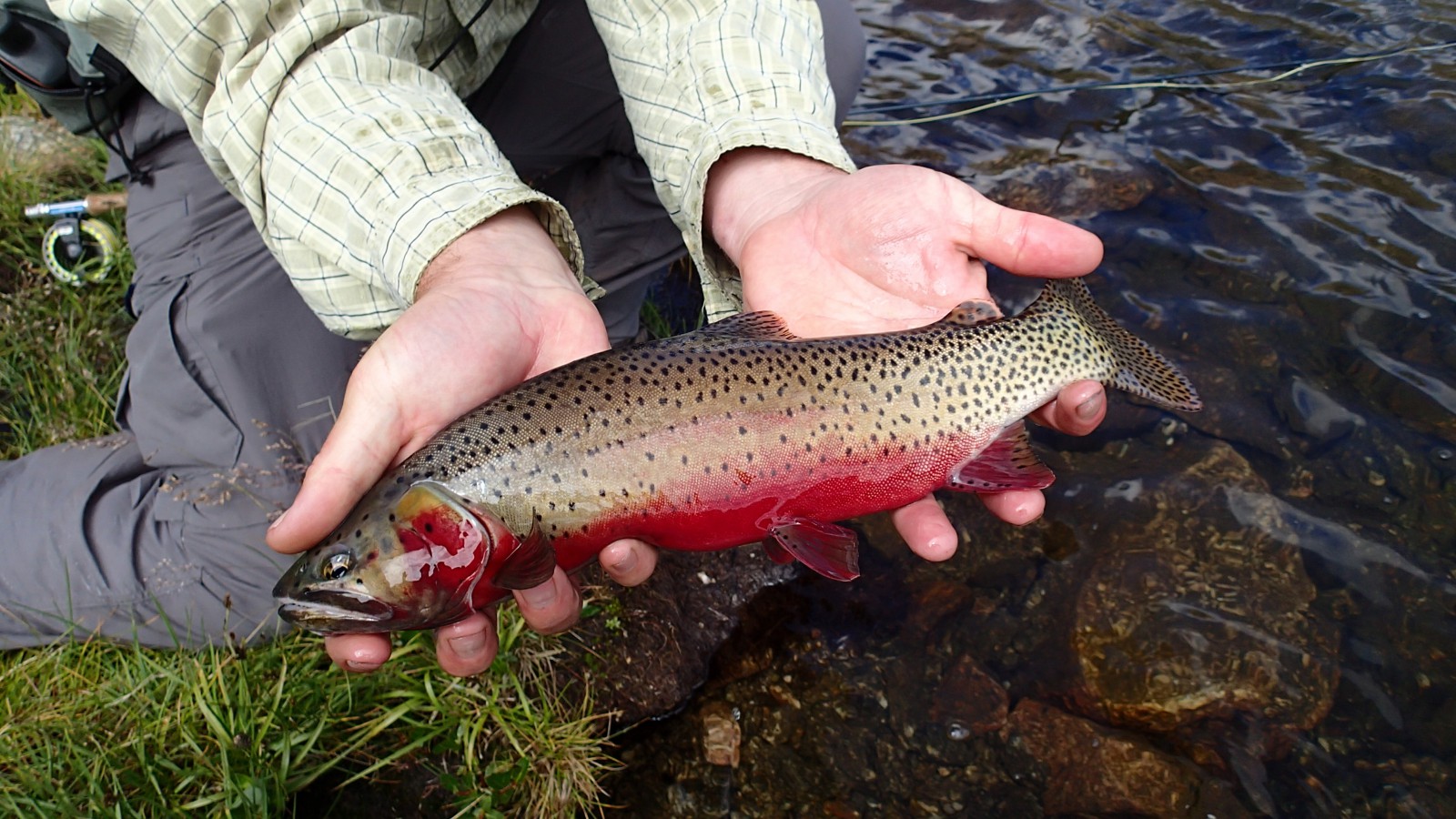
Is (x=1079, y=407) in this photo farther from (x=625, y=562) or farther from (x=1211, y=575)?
(x=1211, y=575)

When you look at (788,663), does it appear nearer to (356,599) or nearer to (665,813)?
(665,813)

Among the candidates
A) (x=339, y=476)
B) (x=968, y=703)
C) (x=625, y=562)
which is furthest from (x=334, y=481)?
(x=968, y=703)

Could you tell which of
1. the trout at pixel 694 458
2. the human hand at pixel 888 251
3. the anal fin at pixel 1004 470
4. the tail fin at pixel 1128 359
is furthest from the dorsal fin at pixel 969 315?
the anal fin at pixel 1004 470

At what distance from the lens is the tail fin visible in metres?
3.11

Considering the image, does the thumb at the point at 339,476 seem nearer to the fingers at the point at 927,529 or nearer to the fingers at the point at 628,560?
the fingers at the point at 628,560

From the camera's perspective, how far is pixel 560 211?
10.1 feet

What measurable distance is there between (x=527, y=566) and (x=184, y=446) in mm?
2207

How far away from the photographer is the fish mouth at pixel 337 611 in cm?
236

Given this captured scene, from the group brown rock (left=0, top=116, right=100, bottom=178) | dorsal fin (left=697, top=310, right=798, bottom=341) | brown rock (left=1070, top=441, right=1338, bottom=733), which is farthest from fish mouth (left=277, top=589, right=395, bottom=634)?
brown rock (left=0, top=116, right=100, bottom=178)

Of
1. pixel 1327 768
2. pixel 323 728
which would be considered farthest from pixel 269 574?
pixel 1327 768

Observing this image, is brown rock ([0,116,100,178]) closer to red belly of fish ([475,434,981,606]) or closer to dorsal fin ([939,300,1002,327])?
red belly of fish ([475,434,981,606])

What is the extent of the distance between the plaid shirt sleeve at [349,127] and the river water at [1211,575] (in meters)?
2.04

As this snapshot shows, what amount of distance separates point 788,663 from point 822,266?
70.4 inches

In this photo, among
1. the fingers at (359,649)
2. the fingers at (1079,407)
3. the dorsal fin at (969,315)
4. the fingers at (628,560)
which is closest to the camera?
the fingers at (359,649)
